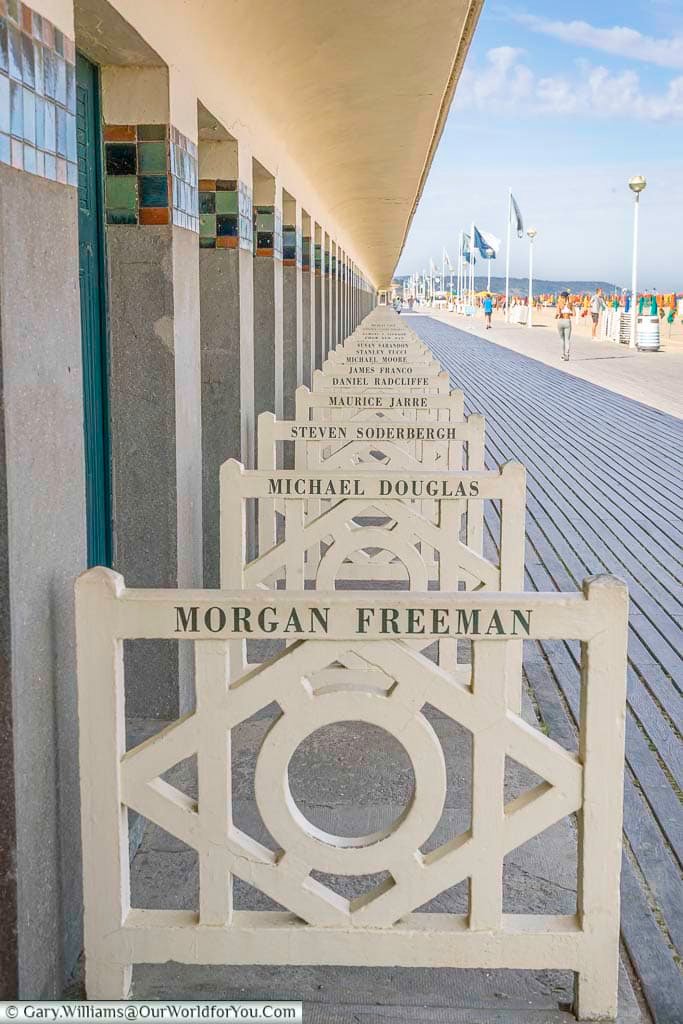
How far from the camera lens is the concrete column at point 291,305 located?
9.73m

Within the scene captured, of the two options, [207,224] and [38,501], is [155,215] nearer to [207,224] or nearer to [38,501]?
[207,224]

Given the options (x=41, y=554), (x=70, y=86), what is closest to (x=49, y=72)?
(x=70, y=86)

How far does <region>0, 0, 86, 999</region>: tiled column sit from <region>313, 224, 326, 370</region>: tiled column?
1134 cm

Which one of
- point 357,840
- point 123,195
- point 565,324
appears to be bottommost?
point 357,840

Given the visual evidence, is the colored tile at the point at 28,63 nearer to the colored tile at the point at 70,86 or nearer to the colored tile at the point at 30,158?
the colored tile at the point at 30,158

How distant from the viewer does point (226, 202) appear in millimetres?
5773

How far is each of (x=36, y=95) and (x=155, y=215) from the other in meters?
1.62

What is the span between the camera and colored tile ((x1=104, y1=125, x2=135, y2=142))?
4.00m

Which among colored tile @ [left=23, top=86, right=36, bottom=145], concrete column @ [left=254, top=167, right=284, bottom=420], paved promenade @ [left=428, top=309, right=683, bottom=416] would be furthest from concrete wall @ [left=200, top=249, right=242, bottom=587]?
paved promenade @ [left=428, top=309, right=683, bottom=416]

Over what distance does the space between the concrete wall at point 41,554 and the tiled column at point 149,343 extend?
4.69 ft

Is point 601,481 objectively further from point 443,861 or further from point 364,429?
point 443,861

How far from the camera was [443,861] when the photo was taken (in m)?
2.21

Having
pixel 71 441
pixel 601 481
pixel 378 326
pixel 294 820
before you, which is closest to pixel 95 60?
pixel 71 441

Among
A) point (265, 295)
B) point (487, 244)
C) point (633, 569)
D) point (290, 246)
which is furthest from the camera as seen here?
point (487, 244)
